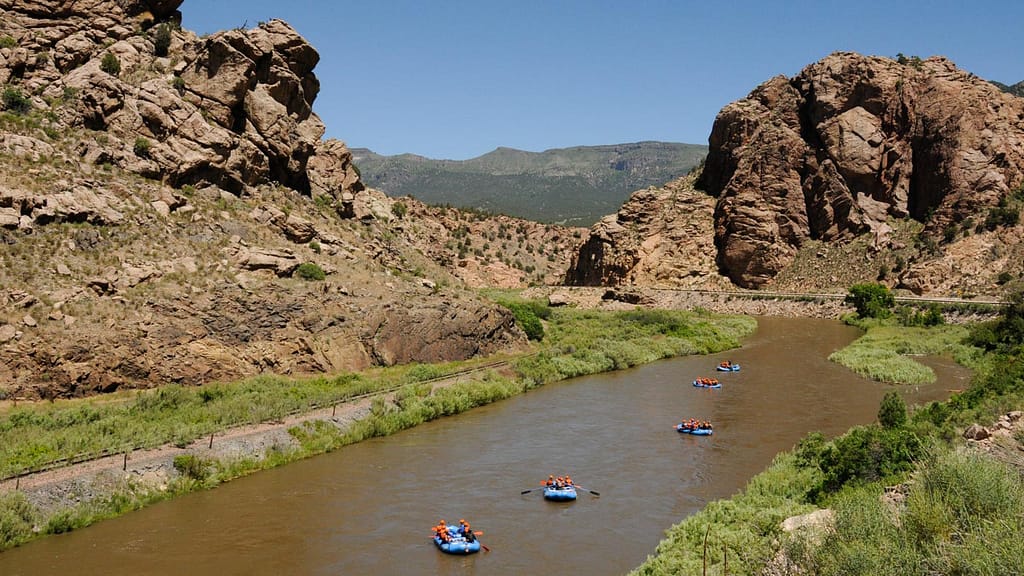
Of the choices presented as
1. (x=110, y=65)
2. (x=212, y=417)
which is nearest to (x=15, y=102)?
(x=110, y=65)

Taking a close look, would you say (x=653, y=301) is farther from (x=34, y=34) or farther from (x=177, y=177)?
(x=34, y=34)

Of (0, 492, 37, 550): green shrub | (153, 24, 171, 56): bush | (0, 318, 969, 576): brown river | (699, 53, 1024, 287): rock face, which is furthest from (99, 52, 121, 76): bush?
(699, 53, 1024, 287): rock face

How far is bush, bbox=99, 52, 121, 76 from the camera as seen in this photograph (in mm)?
41438

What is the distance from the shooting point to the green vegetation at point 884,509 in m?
9.74

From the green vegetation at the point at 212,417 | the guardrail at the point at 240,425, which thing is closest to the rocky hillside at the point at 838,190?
the green vegetation at the point at 212,417

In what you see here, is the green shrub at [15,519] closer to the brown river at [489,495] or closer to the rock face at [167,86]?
the brown river at [489,495]

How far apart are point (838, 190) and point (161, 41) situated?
2869 inches

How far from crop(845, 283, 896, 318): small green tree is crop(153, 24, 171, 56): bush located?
5735 centimetres

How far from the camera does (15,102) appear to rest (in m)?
37.2

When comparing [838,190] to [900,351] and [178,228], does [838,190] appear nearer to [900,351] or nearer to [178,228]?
[900,351]

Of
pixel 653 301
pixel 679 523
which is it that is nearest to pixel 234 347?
pixel 679 523

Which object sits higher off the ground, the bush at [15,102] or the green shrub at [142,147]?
the bush at [15,102]

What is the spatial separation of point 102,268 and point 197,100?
14881mm

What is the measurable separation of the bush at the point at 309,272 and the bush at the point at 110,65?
16.1 meters
